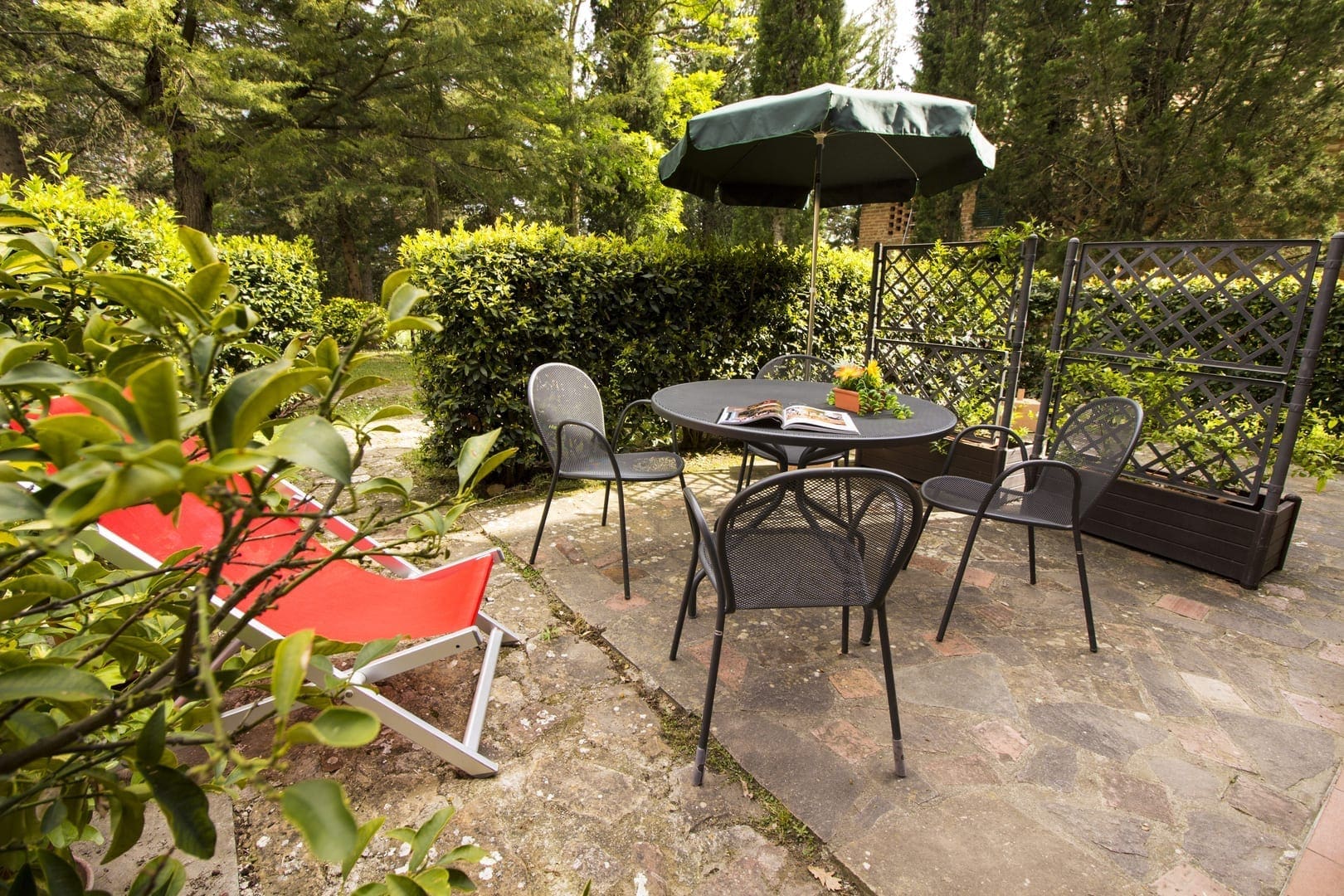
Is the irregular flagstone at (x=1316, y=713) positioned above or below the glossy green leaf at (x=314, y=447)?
below

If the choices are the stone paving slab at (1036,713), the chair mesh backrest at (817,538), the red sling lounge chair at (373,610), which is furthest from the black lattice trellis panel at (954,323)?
the red sling lounge chair at (373,610)

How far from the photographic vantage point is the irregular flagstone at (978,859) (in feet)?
4.71

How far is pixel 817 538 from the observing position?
168 centimetres

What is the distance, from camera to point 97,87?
25.7 feet

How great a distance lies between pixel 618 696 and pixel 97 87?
10.7 m

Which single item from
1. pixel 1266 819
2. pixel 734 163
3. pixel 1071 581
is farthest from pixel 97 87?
pixel 1266 819

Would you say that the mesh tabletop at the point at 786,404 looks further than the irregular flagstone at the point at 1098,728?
Yes

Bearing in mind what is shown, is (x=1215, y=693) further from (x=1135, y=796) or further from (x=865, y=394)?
(x=865, y=394)

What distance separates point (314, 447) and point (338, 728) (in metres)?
0.21

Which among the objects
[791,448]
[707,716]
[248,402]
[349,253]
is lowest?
[707,716]

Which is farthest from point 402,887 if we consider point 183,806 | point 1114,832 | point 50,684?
point 1114,832

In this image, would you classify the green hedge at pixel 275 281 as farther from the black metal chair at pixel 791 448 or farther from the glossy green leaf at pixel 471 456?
the glossy green leaf at pixel 471 456

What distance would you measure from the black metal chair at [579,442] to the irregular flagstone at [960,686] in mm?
1195

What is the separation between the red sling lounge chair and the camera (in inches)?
64.5
